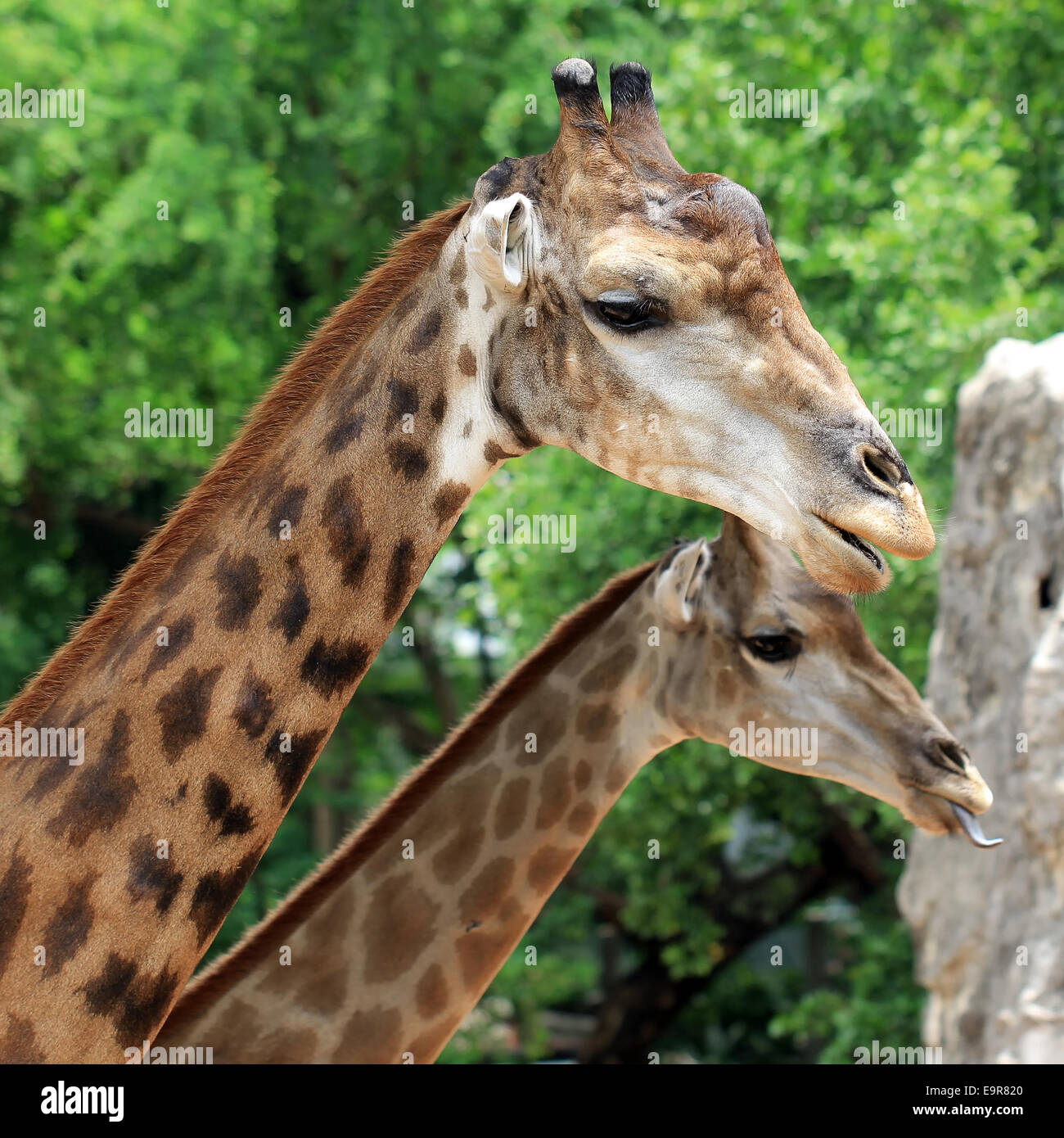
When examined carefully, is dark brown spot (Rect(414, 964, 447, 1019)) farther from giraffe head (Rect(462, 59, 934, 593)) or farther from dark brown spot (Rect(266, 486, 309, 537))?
giraffe head (Rect(462, 59, 934, 593))

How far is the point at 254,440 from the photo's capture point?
2537 mm

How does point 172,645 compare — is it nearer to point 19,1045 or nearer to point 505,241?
point 19,1045

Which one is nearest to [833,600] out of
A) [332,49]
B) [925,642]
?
[925,642]

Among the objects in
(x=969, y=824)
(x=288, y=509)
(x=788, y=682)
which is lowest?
(x=969, y=824)

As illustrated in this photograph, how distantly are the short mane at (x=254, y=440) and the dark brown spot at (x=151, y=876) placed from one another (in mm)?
400

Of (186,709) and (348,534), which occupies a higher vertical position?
(348,534)

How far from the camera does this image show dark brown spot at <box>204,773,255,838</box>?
90.4 inches

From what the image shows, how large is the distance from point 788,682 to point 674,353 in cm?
173

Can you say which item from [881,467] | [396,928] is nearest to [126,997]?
[396,928]

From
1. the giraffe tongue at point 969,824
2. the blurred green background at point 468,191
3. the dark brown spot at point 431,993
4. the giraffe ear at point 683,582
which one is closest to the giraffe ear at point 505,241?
the giraffe ear at point 683,582

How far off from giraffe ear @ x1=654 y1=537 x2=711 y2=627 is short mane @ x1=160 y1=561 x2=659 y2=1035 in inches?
10.3

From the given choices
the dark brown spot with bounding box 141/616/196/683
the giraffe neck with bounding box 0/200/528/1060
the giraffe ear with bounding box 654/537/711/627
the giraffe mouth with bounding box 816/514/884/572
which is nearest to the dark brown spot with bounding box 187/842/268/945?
the giraffe neck with bounding box 0/200/528/1060

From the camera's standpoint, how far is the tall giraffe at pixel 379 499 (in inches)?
84.2
